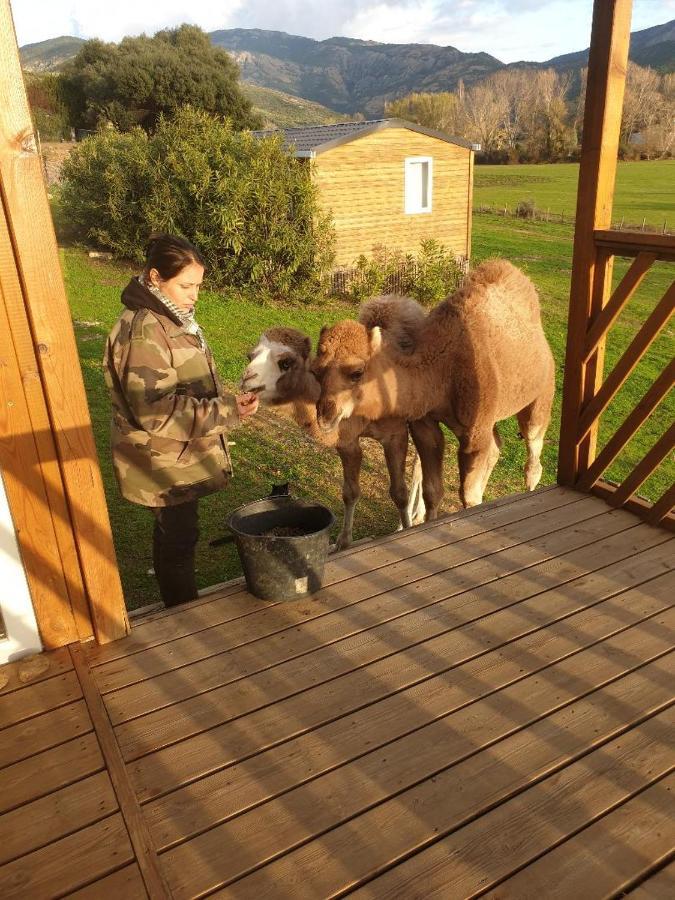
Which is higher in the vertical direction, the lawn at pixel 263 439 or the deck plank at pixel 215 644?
the deck plank at pixel 215 644

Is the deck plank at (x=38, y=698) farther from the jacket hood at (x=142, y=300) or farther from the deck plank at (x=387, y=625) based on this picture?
the jacket hood at (x=142, y=300)

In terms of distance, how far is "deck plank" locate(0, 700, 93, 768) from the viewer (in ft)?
7.82

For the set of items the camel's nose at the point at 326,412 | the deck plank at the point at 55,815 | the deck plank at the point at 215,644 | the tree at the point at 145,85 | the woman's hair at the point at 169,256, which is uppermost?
the tree at the point at 145,85

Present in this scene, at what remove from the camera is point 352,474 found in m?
4.53

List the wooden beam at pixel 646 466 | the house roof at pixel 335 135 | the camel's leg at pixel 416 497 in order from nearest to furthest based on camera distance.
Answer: the wooden beam at pixel 646 466, the camel's leg at pixel 416 497, the house roof at pixel 335 135

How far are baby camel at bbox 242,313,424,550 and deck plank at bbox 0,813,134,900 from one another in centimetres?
246

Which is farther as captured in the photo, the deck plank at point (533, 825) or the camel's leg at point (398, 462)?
the camel's leg at point (398, 462)

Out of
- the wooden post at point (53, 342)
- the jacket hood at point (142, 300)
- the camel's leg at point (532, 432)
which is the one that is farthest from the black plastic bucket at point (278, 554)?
the camel's leg at point (532, 432)

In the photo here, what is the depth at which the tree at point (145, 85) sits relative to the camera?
1423 inches

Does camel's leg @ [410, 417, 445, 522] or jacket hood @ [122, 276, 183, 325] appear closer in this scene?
jacket hood @ [122, 276, 183, 325]

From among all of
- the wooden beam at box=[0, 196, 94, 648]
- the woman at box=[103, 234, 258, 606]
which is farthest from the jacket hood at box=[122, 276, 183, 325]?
the wooden beam at box=[0, 196, 94, 648]

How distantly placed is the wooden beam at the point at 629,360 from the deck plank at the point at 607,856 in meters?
2.30

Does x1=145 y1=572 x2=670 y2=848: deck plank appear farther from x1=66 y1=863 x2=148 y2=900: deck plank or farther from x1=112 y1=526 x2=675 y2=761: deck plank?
x1=112 y1=526 x2=675 y2=761: deck plank

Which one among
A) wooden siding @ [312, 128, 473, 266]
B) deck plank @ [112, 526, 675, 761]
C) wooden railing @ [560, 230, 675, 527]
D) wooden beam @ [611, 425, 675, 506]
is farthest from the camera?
wooden siding @ [312, 128, 473, 266]
